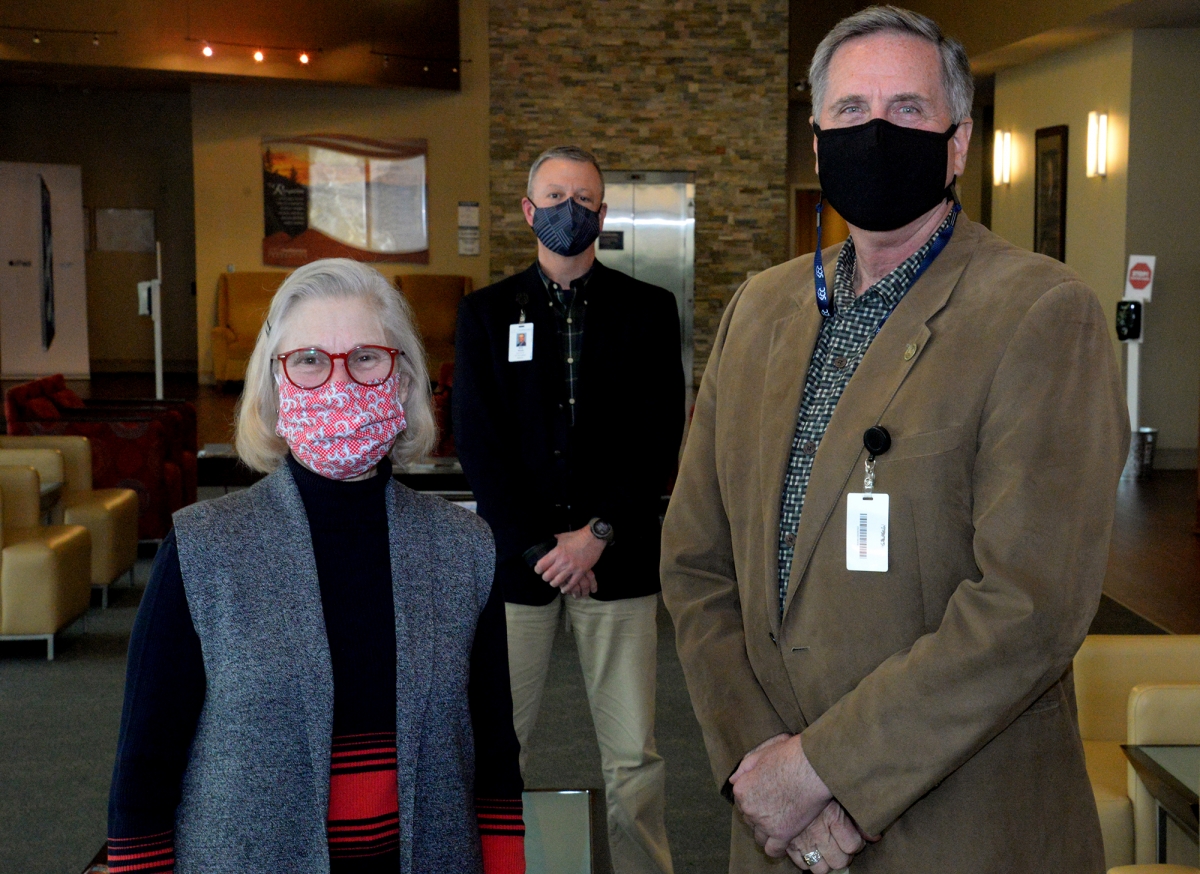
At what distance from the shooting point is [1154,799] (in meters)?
2.62

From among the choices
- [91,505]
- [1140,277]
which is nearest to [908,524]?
[91,505]

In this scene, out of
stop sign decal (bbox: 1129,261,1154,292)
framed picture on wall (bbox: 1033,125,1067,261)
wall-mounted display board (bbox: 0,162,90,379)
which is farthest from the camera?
wall-mounted display board (bbox: 0,162,90,379)

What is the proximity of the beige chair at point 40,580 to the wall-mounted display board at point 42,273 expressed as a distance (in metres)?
13.0

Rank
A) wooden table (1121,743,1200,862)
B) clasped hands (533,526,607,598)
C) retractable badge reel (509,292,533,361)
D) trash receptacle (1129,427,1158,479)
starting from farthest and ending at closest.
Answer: trash receptacle (1129,427,1158,479) → retractable badge reel (509,292,533,361) → clasped hands (533,526,607,598) → wooden table (1121,743,1200,862)

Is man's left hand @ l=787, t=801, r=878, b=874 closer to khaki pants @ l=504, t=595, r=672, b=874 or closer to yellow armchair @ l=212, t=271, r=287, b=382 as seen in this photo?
khaki pants @ l=504, t=595, r=672, b=874

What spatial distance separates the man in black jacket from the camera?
290 cm

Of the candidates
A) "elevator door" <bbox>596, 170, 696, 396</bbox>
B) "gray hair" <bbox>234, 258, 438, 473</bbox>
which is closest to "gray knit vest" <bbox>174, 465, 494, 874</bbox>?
"gray hair" <bbox>234, 258, 438, 473</bbox>

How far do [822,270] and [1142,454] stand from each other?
937cm

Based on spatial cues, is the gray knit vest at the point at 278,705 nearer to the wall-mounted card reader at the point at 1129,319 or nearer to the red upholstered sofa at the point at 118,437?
the red upholstered sofa at the point at 118,437

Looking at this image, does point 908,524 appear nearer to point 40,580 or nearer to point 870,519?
point 870,519

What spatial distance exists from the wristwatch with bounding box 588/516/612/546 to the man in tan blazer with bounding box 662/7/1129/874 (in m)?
1.05

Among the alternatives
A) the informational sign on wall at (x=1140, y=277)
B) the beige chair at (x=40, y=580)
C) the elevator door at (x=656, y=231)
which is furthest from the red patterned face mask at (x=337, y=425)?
the elevator door at (x=656, y=231)

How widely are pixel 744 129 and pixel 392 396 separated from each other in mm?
14371

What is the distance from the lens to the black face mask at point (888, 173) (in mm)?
1660
